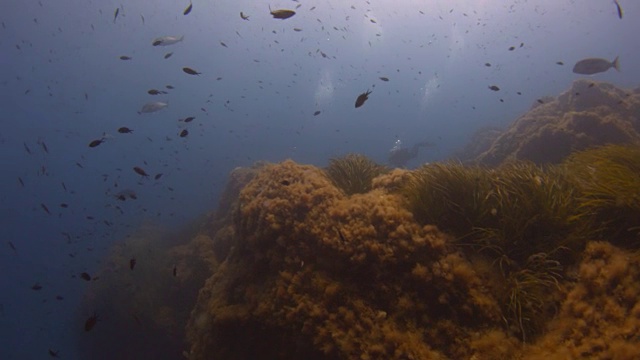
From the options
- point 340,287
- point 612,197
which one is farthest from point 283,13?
point 612,197

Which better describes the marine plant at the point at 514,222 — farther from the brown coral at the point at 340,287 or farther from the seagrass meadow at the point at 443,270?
the brown coral at the point at 340,287

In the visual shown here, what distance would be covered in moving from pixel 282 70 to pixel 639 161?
130m

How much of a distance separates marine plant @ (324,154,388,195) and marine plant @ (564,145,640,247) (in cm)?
335

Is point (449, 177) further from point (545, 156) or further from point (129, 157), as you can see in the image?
point (129, 157)

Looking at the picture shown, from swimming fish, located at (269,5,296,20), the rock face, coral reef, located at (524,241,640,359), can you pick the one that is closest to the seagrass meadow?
coral reef, located at (524,241,640,359)

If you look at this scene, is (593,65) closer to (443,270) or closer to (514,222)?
(514,222)

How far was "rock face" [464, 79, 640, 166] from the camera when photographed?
33.4 feet

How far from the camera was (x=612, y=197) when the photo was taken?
401cm

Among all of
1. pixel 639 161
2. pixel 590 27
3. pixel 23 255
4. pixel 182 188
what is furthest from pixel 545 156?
pixel 590 27

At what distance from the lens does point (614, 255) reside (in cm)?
340

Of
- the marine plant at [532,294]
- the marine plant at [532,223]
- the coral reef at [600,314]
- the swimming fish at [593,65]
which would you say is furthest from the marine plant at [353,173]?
the swimming fish at [593,65]

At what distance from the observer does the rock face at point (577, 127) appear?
10188mm

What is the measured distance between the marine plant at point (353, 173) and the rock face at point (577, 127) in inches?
240

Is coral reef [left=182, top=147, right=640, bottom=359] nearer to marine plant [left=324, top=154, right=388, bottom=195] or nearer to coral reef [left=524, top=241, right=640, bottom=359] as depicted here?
coral reef [left=524, top=241, right=640, bottom=359]
